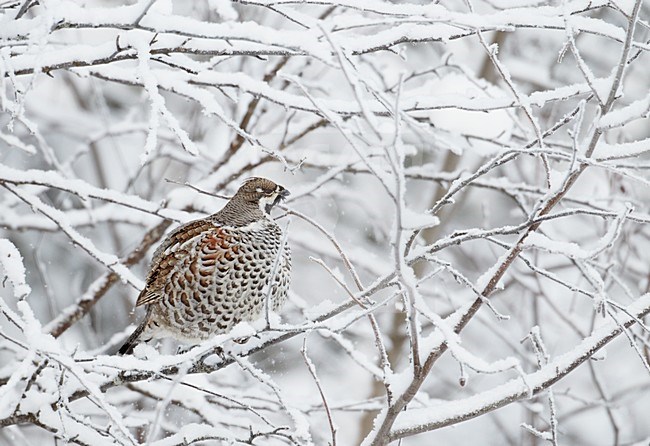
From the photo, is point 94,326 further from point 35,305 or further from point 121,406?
point 35,305

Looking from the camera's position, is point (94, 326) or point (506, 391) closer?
point (506, 391)

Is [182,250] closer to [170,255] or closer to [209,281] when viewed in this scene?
[170,255]

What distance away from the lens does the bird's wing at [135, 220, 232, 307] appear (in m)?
4.12

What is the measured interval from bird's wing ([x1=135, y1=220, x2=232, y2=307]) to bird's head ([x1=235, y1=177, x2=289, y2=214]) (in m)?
0.29

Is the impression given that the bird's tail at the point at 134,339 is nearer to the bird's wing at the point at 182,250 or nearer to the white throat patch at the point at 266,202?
the bird's wing at the point at 182,250

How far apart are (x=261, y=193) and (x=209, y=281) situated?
0.60 m

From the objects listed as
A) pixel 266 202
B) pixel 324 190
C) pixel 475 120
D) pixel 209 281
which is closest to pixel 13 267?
pixel 209 281

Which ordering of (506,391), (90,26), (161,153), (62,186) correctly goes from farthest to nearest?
1. (161,153)
2. (62,186)
3. (506,391)
4. (90,26)

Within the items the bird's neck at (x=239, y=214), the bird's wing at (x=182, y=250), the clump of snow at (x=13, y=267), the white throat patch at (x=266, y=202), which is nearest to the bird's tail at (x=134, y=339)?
the bird's wing at (x=182, y=250)

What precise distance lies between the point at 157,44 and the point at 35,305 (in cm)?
819

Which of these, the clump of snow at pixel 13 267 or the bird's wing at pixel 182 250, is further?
the bird's wing at pixel 182 250

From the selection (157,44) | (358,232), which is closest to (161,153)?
(157,44)

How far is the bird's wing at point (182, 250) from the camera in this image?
4117 mm

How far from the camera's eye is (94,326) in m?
5.89
